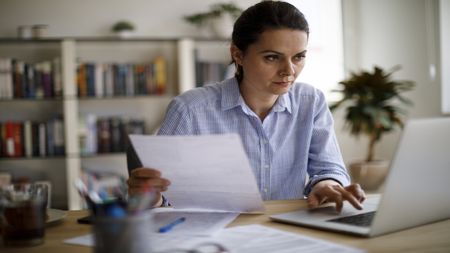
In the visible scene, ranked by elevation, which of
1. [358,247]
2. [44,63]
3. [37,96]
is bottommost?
[358,247]

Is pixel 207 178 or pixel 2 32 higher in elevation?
pixel 2 32

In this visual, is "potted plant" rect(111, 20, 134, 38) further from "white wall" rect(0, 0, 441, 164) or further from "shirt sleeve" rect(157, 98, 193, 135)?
"shirt sleeve" rect(157, 98, 193, 135)

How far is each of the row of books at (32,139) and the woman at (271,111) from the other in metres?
2.67

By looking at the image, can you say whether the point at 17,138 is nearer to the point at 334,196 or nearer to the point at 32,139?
the point at 32,139

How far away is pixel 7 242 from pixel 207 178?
395mm

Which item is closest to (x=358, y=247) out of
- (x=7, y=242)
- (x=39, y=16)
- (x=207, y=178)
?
(x=207, y=178)

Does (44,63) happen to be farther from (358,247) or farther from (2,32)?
(358,247)

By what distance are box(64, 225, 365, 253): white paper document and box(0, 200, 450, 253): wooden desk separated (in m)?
0.03

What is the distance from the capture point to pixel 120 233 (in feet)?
2.24

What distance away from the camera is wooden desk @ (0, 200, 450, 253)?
0.85 metres

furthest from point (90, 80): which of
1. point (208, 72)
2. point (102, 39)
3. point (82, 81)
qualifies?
point (208, 72)

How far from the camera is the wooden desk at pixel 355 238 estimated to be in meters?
0.85

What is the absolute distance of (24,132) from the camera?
4.03 m

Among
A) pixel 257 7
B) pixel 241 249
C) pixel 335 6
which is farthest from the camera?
pixel 335 6
